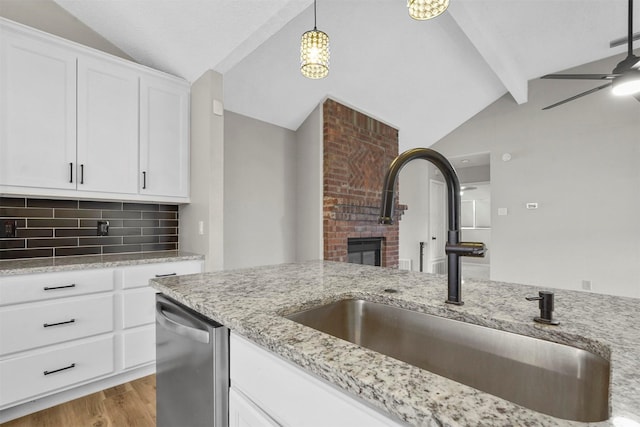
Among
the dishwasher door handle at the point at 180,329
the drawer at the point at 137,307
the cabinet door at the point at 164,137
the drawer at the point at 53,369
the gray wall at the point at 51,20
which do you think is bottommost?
the drawer at the point at 53,369

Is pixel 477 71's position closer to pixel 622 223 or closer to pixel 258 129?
pixel 622 223

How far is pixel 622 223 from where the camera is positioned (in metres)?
3.82

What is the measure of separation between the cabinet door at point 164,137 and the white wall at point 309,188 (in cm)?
139

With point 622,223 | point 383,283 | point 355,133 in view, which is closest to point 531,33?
point 355,133

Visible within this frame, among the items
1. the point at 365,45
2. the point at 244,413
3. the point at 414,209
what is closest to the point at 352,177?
the point at 365,45

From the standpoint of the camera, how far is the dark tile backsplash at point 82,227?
2.14m

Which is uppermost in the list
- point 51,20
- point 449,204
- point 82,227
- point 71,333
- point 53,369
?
point 51,20

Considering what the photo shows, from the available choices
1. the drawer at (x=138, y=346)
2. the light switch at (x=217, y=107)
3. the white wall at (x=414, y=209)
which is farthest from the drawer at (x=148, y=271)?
the white wall at (x=414, y=209)

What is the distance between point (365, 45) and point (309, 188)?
1.58 m

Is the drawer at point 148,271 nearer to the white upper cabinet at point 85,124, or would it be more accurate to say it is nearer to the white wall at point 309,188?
the white upper cabinet at point 85,124

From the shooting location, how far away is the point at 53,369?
182cm

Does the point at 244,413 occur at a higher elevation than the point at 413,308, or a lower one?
lower

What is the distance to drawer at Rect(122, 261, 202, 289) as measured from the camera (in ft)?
6.84

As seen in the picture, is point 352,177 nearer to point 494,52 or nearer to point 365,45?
point 365,45
